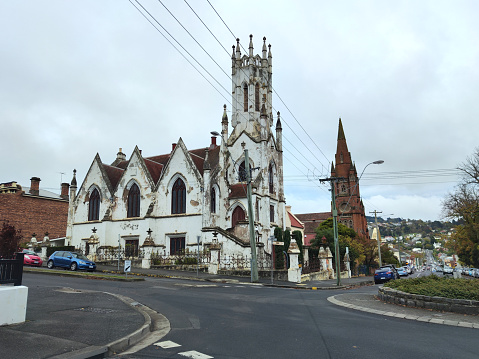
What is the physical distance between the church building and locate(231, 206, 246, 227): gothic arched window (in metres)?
0.09

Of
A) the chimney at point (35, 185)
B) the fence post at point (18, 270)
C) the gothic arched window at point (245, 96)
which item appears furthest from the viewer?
the chimney at point (35, 185)

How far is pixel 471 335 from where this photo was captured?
25.7ft

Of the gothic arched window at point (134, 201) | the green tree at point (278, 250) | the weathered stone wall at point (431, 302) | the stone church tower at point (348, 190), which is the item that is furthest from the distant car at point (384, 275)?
the stone church tower at point (348, 190)

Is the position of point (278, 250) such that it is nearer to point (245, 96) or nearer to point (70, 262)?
point (245, 96)

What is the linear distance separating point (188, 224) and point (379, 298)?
2225 cm

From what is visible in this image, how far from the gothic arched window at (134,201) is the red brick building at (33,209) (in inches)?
596

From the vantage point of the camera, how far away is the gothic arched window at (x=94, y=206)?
39406 mm

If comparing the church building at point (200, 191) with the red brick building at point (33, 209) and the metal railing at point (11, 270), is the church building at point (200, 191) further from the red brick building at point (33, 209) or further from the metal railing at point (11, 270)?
Result: the metal railing at point (11, 270)

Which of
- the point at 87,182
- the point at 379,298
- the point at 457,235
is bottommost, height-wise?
the point at 379,298

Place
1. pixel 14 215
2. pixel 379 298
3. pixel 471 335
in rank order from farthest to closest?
pixel 14 215, pixel 379 298, pixel 471 335

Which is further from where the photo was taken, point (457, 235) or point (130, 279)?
point (457, 235)

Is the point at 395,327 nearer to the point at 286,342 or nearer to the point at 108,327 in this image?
the point at 286,342

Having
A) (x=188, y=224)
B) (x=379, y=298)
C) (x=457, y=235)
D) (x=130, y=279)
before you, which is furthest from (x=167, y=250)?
(x=457, y=235)

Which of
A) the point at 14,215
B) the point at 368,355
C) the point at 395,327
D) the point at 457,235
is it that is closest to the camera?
the point at 368,355
